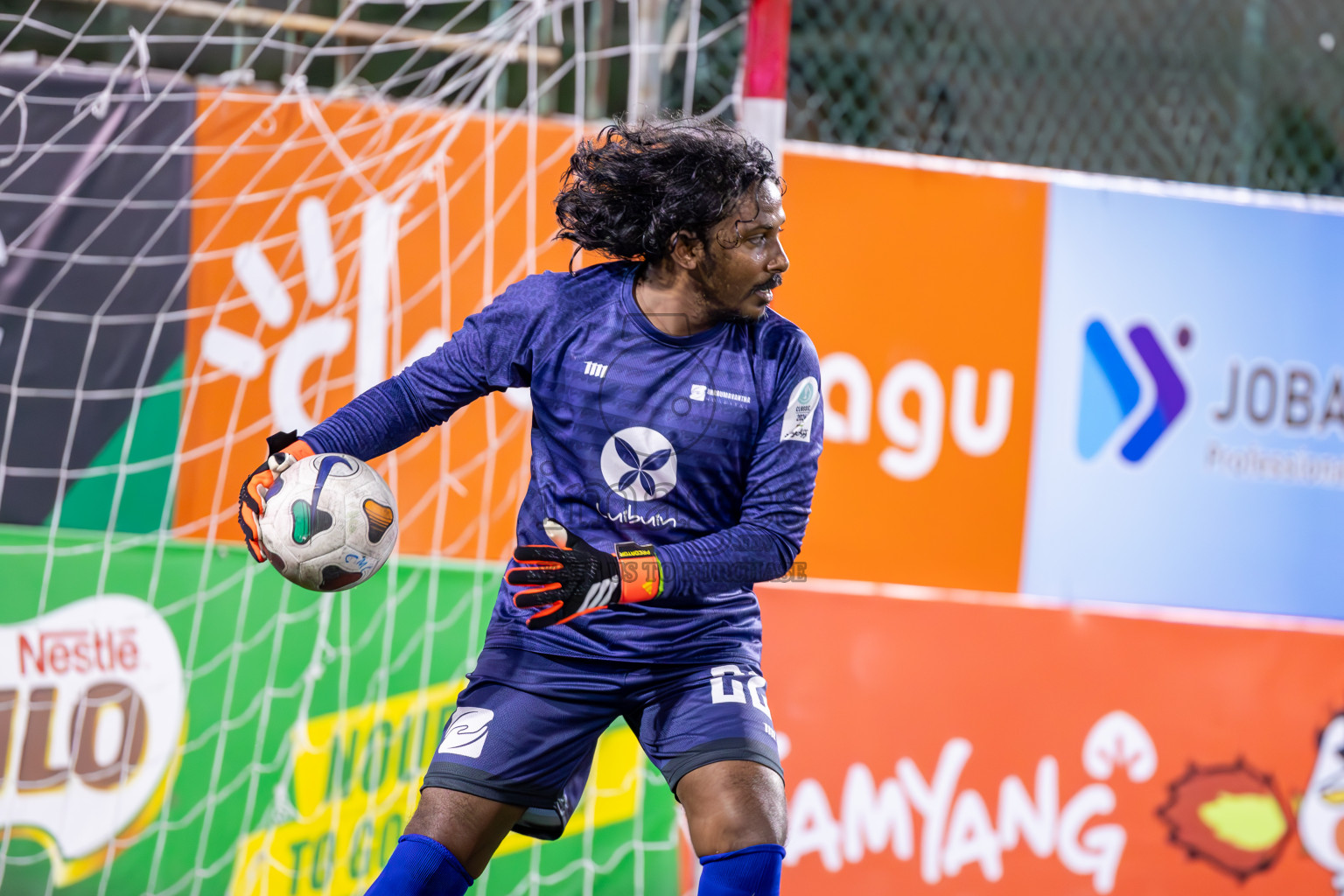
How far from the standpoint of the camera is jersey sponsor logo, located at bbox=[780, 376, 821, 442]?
2.53 metres

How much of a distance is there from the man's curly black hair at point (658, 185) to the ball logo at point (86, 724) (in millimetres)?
2042

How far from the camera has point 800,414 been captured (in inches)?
100

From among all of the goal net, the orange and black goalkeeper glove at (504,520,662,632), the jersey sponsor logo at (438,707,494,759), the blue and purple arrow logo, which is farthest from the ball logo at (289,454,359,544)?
the blue and purple arrow logo

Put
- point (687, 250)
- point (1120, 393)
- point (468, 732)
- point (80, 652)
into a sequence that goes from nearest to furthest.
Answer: point (468, 732)
point (687, 250)
point (80, 652)
point (1120, 393)

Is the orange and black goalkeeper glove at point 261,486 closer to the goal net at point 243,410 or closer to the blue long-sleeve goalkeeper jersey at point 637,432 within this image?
the blue long-sleeve goalkeeper jersey at point 637,432

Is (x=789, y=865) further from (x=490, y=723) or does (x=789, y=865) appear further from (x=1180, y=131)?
(x=1180, y=131)

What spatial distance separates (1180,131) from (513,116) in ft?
9.68

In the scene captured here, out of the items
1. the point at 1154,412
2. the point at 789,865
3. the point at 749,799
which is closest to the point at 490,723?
the point at 749,799

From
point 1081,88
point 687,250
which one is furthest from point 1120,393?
point 687,250

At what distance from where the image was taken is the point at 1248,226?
14.9 ft

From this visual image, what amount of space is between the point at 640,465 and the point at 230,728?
2.04 metres

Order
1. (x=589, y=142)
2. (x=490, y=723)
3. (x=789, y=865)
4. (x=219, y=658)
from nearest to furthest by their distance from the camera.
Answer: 1. (x=490, y=723)
2. (x=589, y=142)
3. (x=219, y=658)
4. (x=789, y=865)

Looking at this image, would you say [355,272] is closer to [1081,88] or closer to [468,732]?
[468,732]

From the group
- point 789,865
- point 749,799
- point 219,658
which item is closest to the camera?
point 749,799
